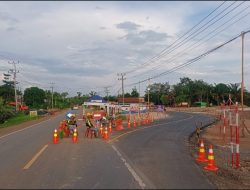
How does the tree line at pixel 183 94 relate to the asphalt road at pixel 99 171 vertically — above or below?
above

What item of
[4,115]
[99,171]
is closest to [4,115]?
[4,115]

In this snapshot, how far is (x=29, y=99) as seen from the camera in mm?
148625

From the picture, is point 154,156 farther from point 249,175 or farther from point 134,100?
point 134,100

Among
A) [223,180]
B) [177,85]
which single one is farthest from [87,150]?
[177,85]

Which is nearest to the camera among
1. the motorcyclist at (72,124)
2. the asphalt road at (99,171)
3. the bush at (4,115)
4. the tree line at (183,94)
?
the asphalt road at (99,171)

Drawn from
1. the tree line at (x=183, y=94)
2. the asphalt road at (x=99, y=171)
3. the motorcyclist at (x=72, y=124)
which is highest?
the tree line at (x=183, y=94)

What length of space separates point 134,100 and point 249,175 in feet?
397

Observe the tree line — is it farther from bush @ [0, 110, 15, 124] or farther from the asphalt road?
the asphalt road

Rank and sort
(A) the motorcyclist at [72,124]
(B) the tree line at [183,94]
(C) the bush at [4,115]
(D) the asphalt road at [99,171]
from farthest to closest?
(B) the tree line at [183,94] < (C) the bush at [4,115] < (A) the motorcyclist at [72,124] < (D) the asphalt road at [99,171]

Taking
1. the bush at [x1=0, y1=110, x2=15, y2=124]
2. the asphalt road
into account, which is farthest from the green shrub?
the asphalt road

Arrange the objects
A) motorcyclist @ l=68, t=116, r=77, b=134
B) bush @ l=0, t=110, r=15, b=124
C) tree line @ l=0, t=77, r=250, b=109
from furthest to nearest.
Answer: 1. tree line @ l=0, t=77, r=250, b=109
2. bush @ l=0, t=110, r=15, b=124
3. motorcyclist @ l=68, t=116, r=77, b=134

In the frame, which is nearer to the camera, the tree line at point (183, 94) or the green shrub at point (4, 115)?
the green shrub at point (4, 115)

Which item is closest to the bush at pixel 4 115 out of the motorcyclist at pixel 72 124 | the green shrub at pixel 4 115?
the green shrub at pixel 4 115

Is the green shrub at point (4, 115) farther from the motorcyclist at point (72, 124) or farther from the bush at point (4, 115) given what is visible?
the motorcyclist at point (72, 124)
